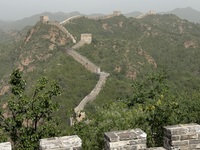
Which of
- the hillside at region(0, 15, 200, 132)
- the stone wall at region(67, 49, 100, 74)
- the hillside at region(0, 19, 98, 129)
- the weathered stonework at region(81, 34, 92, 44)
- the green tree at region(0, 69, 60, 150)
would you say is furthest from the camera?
the weathered stonework at region(81, 34, 92, 44)

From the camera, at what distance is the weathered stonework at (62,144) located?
5.14m

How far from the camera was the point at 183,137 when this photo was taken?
18.7ft

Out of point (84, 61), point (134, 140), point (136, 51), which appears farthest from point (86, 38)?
point (134, 140)

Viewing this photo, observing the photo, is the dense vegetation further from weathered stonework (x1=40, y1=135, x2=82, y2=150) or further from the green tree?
weathered stonework (x1=40, y1=135, x2=82, y2=150)

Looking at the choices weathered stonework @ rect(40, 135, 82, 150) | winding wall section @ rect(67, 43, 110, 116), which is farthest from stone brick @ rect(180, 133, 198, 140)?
winding wall section @ rect(67, 43, 110, 116)

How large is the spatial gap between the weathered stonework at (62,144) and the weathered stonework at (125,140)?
20.3 inches

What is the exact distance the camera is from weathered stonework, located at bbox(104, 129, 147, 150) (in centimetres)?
540

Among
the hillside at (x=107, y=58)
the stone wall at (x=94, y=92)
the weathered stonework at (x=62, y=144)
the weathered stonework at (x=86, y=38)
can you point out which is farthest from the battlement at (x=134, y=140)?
the weathered stonework at (x=86, y=38)

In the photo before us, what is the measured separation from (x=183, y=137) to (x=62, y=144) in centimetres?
208

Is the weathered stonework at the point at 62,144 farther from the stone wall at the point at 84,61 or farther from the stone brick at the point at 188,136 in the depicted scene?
the stone wall at the point at 84,61

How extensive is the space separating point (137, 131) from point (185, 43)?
75.6 m

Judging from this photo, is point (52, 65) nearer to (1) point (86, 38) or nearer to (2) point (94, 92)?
(1) point (86, 38)

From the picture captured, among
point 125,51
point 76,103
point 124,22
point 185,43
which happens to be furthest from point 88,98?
point 124,22

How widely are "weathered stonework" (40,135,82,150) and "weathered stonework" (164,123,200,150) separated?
5.20ft
